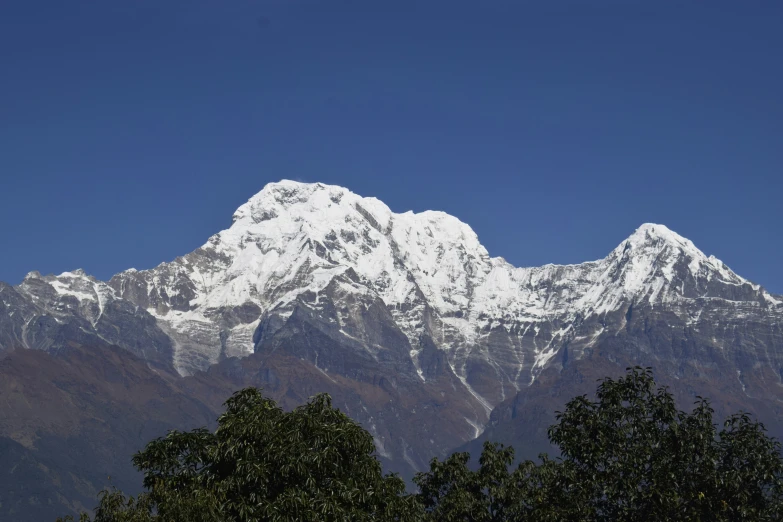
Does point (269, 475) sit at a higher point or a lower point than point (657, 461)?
lower

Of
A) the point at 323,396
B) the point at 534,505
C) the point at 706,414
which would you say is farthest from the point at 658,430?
the point at 323,396

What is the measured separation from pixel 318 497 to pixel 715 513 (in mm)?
24688

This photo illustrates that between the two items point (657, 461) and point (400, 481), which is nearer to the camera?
point (657, 461)

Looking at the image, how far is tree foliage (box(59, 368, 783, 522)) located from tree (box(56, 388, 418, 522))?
8 centimetres

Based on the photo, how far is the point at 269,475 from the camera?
7450 cm

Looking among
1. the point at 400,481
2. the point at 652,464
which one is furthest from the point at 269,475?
the point at 652,464

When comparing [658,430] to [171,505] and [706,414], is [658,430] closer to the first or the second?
[706,414]

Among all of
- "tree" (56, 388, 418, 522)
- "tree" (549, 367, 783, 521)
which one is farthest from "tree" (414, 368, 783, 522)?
"tree" (56, 388, 418, 522)

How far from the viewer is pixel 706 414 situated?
8156 cm

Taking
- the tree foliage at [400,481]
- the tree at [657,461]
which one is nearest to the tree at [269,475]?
the tree foliage at [400,481]

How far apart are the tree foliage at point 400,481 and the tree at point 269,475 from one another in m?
0.08

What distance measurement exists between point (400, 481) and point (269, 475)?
12.2m

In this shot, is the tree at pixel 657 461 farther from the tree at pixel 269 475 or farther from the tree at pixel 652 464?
the tree at pixel 269 475

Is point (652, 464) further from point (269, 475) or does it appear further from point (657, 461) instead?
point (269, 475)
